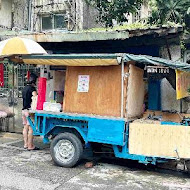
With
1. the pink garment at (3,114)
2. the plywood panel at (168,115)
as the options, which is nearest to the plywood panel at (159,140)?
the plywood panel at (168,115)

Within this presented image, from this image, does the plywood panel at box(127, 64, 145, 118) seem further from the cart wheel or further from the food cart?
the cart wheel

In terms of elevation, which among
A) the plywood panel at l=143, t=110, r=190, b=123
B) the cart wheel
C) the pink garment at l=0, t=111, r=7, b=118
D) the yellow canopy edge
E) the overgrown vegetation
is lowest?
the cart wheel

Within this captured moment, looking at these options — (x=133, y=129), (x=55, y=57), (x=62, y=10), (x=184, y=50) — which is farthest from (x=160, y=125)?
(x=62, y=10)

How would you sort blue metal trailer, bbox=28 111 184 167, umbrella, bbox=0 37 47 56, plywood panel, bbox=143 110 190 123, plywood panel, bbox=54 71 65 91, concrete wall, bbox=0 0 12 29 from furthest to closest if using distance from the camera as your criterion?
concrete wall, bbox=0 0 12 29
plywood panel, bbox=54 71 65 91
plywood panel, bbox=143 110 190 123
umbrella, bbox=0 37 47 56
blue metal trailer, bbox=28 111 184 167

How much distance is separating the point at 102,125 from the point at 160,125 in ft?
3.81

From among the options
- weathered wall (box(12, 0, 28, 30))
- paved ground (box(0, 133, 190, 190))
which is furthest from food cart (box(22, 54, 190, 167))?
weathered wall (box(12, 0, 28, 30))

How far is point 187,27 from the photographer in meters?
8.79

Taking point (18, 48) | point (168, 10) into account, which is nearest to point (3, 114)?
point (18, 48)

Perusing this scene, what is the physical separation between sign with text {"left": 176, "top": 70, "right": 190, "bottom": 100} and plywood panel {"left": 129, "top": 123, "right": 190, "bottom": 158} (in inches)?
37.1

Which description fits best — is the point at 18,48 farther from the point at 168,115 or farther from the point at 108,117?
the point at 168,115

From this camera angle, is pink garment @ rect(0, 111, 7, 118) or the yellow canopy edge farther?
pink garment @ rect(0, 111, 7, 118)

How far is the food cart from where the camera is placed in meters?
5.62

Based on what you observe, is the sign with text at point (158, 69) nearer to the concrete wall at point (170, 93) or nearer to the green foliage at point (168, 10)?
the concrete wall at point (170, 93)

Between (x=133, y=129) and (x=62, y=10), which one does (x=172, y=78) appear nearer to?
(x=133, y=129)
